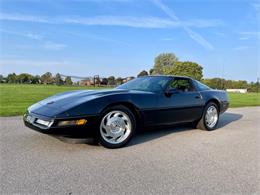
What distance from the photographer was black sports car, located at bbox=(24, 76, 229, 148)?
3.39 m

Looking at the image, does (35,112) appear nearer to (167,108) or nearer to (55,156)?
(55,156)

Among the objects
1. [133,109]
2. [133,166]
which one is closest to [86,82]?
[133,109]

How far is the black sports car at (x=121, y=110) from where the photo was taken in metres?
3.39

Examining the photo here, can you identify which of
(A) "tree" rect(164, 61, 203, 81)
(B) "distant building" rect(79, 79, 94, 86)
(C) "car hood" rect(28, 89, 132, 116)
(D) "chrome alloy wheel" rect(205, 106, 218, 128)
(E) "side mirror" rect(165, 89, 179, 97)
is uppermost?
(A) "tree" rect(164, 61, 203, 81)

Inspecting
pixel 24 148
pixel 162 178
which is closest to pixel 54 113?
pixel 24 148

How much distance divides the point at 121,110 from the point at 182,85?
5.72 feet

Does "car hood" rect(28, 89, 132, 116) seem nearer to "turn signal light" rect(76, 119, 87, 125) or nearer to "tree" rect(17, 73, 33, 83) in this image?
"turn signal light" rect(76, 119, 87, 125)

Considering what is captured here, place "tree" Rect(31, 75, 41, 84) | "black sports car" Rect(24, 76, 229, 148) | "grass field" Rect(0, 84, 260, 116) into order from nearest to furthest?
"black sports car" Rect(24, 76, 229, 148) < "grass field" Rect(0, 84, 260, 116) < "tree" Rect(31, 75, 41, 84)

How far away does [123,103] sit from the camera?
3.91 meters

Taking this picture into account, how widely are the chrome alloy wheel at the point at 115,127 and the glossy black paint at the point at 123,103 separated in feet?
0.55

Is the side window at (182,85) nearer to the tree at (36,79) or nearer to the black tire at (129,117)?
the black tire at (129,117)

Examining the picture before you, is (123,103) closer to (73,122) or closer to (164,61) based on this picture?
(73,122)

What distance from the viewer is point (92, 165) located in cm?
301

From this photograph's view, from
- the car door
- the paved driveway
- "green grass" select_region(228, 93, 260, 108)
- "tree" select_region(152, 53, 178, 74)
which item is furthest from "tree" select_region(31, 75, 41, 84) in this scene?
the car door
